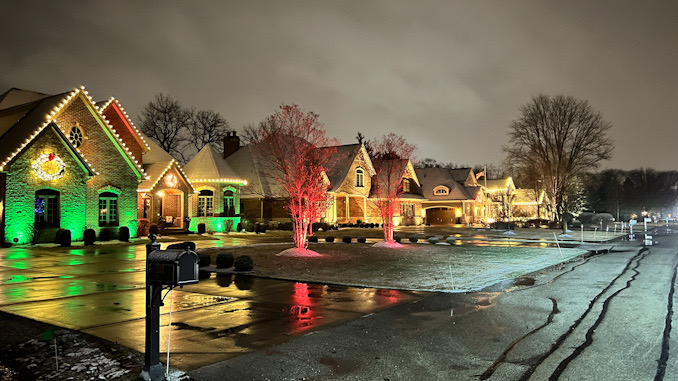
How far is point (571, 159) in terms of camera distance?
53.5 m

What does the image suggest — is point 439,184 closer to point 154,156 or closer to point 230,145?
point 230,145

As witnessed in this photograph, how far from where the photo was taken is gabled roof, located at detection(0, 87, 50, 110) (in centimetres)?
3447

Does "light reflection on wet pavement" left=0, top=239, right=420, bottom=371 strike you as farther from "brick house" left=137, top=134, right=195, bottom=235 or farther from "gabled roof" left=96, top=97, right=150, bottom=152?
"gabled roof" left=96, top=97, right=150, bottom=152

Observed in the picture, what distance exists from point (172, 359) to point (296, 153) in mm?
15613

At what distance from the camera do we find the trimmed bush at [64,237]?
84.5ft

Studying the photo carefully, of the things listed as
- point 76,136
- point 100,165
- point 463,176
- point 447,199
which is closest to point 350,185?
point 447,199

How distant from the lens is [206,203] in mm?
39219

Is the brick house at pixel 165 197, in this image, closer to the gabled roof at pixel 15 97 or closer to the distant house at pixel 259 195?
the distant house at pixel 259 195

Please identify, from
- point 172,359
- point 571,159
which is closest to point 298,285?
point 172,359

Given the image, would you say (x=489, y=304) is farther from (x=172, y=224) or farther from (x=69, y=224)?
(x=172, y=224)

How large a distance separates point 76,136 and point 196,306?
951 inches

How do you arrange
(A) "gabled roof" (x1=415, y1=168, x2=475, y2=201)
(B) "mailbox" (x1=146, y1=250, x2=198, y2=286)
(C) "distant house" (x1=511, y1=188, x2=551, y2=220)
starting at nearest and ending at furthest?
(B) "mailbox" (x1=146, y1=250, x2=198, y2=286) < (A) "gabled roof" (x1=415, y1=168, x2=475, y2=201) < (C) "distant house" (x1=511, y1=188, x2=551, y2=220)

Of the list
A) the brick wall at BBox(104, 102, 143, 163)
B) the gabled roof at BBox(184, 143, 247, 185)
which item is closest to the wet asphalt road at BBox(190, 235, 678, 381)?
the gabled roof at BBox(184, 143, 247, 185)

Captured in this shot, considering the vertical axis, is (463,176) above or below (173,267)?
above
